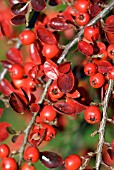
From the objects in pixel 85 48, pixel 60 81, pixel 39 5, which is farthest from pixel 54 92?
pixel 39 5

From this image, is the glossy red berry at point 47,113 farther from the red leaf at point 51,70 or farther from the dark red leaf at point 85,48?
the dark red leaf at point 85,48

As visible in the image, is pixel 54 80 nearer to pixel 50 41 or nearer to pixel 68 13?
pixel 50 41

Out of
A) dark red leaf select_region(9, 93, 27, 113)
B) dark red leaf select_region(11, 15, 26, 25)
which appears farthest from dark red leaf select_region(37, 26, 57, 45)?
dark red leaf select_region(9, 93, 27, 113)

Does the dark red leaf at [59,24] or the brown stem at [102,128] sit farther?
the dark red leaf at [59,24]

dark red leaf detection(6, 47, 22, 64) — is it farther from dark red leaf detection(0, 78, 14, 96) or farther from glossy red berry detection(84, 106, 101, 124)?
glossy red berry detection(84, 106, 101, 124)

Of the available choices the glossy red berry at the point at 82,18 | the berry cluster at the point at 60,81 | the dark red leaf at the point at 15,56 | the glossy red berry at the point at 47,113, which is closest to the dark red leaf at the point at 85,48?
the berry cluster at the point at 60,81

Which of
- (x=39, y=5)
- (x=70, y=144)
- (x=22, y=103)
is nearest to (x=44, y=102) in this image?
(x=22, y=103)
